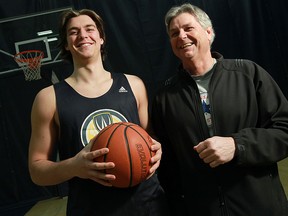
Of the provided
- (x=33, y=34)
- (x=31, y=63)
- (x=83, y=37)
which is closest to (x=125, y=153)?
(x=83, y=37)

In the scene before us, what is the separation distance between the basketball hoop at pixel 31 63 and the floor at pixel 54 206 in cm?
172

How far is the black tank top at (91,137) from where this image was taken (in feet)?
3.95

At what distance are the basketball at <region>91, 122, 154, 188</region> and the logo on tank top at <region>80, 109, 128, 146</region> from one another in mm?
76

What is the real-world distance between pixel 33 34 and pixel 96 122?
3.56 metres

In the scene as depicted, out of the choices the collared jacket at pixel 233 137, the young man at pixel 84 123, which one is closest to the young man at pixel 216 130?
the collared jacket at pixel 233 137

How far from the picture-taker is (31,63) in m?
4.04

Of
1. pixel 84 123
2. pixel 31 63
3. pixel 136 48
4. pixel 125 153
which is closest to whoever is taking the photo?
pixel 125 153

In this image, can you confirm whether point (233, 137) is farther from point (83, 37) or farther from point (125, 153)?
point (83, 37)

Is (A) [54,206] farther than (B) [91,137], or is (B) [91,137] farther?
(A) [54,206]

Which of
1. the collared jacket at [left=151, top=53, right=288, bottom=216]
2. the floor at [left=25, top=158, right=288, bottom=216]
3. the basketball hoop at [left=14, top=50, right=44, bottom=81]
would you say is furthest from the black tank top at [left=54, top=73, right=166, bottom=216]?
the basketball hoop at [left=14, top=50, right=44, bottom=81]

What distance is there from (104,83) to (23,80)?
3780 mm

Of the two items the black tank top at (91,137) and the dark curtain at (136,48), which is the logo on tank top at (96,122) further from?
the dark curtain at (136,48)

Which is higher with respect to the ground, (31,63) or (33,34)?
(33,34)

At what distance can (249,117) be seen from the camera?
4.28 ft
